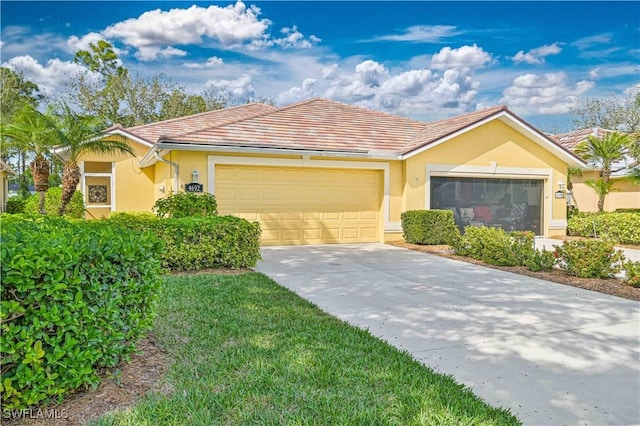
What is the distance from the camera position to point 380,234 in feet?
46.9

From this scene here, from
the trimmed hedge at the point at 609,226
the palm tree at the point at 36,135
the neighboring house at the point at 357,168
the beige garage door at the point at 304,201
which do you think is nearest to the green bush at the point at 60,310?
the neighboring house at the point at 357,168

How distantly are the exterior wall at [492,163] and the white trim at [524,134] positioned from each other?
7.6 inches

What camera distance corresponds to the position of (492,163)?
15094 millimetres


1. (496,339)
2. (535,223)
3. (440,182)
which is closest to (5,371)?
(496,339)

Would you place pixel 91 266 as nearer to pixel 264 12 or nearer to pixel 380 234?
pixel 380 234

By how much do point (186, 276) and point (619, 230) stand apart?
13992 millimetres

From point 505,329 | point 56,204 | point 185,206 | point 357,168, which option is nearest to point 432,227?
point 357,168

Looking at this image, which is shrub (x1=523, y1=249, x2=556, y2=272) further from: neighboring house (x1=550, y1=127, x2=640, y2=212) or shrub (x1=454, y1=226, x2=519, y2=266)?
neighboring house (x1=550, y1=127, x2=640, y2=212)

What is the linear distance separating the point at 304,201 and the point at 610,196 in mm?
15275

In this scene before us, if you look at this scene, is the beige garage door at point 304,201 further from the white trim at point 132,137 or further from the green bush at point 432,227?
the white trim at point 132,137

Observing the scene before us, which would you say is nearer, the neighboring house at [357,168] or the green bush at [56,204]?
the neighboring house at [357,168]

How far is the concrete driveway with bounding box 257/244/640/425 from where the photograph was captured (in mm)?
3406

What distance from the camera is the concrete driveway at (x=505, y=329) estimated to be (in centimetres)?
341

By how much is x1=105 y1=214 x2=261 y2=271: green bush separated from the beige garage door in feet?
12.8
